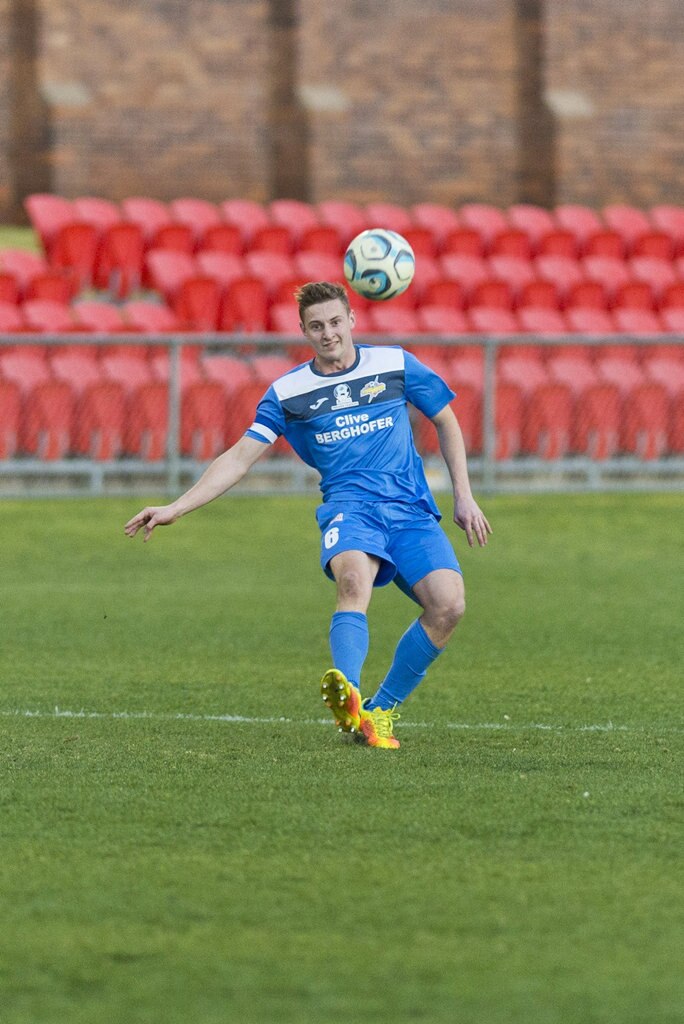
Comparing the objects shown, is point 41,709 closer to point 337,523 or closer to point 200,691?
point 200,691

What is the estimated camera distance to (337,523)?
664cm

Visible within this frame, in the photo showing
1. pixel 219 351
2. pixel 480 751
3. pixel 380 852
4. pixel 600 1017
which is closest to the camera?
pixel 600 1017

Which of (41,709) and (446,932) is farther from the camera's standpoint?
(41,709)

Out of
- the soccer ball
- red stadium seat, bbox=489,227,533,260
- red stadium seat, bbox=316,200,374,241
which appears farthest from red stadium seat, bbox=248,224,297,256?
the soccer ball

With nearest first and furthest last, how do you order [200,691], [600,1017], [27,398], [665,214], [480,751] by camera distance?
[600,1017]
[480,751]
[200,691]
[27,398]
[665,214]

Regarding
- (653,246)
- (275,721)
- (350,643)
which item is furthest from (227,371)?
(653,246)

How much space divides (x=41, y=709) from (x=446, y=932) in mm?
3469

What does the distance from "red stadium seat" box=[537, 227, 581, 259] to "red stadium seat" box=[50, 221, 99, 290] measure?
217 inches

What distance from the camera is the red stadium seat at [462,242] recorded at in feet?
68.8

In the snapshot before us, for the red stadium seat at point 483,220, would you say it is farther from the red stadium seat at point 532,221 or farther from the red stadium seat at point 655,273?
the red stadium seat at point 655,273

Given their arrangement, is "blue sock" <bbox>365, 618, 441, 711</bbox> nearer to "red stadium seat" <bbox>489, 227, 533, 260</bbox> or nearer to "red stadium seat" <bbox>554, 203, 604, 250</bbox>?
"red stadium seat" <bbox>489, 227, 533, 260</bbox>

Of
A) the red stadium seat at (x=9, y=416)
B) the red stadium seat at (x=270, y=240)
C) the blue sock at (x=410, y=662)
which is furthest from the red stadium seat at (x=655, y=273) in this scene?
the blue sock at (x=410, y=662)

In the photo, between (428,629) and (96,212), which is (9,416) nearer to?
(96,212)

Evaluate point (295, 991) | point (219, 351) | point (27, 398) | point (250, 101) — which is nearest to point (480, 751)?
point (295, 991)
